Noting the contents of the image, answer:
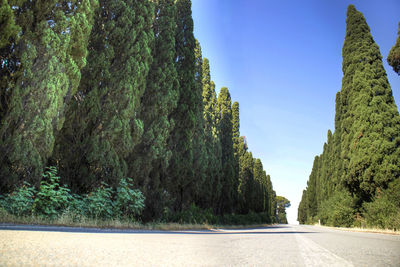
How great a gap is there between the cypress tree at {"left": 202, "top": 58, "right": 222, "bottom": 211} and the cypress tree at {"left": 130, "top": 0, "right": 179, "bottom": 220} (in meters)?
8.89

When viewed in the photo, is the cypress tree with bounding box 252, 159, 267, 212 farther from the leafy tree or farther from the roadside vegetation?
the leafy tree

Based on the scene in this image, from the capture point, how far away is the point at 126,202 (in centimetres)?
1068

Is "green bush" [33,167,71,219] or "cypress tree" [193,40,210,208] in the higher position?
"cypress tree" [193,40,210,208]

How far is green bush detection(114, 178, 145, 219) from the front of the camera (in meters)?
10.5

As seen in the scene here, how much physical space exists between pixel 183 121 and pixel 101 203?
323 inches

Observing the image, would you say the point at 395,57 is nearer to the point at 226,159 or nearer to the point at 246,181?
the point at 226,159

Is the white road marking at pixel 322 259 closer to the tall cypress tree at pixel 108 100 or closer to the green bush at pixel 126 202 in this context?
the green bush at pixel 126 202

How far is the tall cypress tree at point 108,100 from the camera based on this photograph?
33.4 feet

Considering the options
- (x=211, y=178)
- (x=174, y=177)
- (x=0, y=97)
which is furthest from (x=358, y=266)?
(x=211, y=178)

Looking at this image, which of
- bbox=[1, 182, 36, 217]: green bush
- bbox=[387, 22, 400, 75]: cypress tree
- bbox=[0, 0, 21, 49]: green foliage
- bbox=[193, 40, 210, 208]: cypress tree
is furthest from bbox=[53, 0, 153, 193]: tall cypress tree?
bbox=[387, 22, 400, 75]: cypress tree

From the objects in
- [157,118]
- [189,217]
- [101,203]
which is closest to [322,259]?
[101,203]

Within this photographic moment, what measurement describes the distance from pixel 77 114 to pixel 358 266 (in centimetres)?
989

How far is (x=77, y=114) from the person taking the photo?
10352 mm

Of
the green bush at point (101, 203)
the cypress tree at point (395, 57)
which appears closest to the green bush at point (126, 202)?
the green bush at point (101, 203)
